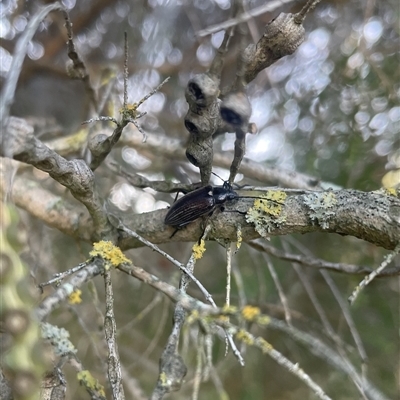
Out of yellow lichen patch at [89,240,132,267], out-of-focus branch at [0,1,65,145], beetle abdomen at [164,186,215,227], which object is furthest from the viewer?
beetle abdomen at [164,186,215,227]

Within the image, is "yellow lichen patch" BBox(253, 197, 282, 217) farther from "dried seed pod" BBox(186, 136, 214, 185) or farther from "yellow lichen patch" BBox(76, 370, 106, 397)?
"yellow lichen patch" BBox(76, 370, 106, 397)

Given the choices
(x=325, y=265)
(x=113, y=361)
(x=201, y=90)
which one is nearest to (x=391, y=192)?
(x=325, y=265)

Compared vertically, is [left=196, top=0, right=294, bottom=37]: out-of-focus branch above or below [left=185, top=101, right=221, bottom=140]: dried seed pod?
above

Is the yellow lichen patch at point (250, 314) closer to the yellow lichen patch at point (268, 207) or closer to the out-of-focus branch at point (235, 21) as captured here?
the yellow lichen patch at point (268, 207)

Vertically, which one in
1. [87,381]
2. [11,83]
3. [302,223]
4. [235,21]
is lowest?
[87,381]

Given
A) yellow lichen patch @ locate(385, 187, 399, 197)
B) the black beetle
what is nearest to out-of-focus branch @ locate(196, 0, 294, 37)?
the black beetle

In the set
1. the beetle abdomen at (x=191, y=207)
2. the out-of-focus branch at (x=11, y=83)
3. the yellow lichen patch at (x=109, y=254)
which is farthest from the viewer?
the beetle abdomen at (x=191, y=207)

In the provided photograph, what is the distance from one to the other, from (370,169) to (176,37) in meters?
0.98

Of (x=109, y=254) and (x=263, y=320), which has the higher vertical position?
(x=109, y=254)

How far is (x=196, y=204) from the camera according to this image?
0.72 m

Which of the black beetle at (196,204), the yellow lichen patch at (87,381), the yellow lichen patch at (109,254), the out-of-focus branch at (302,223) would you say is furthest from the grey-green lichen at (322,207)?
the yellow lichen patch at (87,381)

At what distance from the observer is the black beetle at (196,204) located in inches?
28.1

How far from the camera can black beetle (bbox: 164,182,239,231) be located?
71 centimetres

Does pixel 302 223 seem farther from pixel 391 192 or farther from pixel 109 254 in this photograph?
pixel 109 254
